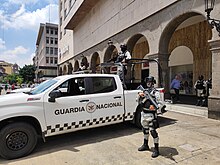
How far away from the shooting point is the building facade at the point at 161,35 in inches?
348

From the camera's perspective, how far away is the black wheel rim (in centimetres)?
416

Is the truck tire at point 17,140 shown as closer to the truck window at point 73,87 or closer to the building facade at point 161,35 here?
the truck window at point 73,87

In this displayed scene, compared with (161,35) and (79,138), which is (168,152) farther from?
(161,35)

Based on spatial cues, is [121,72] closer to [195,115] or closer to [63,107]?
[63,107]

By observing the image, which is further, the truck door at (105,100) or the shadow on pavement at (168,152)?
the truck door at (105,100)

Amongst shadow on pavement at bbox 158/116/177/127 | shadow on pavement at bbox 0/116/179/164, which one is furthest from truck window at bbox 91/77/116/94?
shadow on pavement at bbox 158/116/177/127

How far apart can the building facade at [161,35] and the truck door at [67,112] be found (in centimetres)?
432

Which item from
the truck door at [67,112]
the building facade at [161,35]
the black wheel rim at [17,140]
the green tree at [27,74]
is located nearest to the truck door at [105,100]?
the truck door at [67,112]

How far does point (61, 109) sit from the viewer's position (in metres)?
4.74

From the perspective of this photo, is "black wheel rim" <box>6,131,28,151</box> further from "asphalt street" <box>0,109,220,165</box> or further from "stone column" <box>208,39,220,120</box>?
"stone column" <box>208,39,220,120</box>

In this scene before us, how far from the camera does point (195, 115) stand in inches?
321

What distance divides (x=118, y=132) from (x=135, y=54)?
52.5ft

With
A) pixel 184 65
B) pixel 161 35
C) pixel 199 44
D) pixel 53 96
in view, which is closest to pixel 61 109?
pixel 53 96

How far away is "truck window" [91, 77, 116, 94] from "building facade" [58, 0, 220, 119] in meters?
3.26
